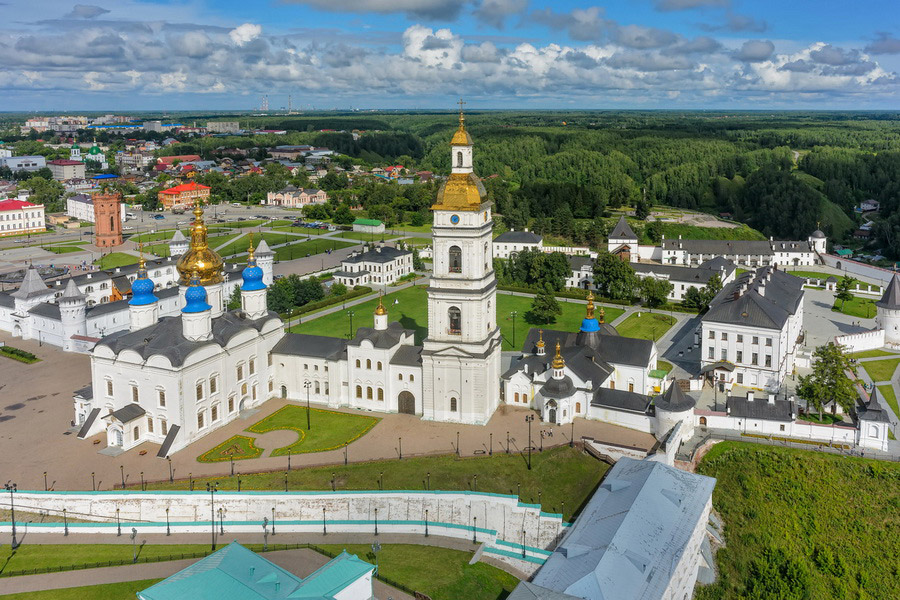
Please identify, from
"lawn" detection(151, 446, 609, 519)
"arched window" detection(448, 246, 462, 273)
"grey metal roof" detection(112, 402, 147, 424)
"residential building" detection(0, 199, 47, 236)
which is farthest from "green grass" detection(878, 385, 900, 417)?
"residential building" detection(0, 199, 47, 236)

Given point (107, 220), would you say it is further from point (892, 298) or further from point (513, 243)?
point (892, 298)

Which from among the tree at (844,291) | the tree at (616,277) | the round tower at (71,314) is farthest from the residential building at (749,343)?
the round tower at (71,314)

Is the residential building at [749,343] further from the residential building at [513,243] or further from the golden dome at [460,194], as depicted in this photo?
the residential building at [513,243]

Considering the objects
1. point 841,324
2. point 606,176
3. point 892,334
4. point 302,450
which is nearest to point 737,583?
point 302,450

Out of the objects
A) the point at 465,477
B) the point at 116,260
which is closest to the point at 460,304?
the point at 465,477

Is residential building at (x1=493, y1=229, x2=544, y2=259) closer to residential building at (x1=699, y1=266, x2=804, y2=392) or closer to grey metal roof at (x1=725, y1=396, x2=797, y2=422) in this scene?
residential building at (x1=699, y1=266, x2=804, y2=392)

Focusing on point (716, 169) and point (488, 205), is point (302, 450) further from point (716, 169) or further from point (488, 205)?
point (716, 169)
